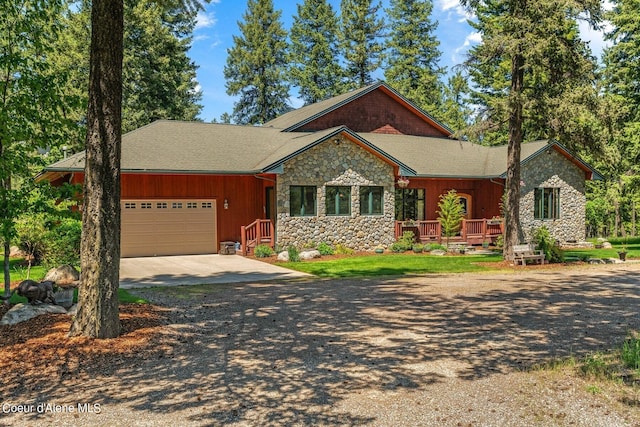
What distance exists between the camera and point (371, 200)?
68.1 feet

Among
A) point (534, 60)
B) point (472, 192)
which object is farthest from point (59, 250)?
point (472, 192)

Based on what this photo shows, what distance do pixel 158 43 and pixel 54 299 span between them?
28.9 meters

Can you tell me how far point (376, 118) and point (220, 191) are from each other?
34.7ft

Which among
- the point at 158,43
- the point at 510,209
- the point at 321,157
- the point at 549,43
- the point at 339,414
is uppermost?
the point at 158,43

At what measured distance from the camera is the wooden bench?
16484 millimetres

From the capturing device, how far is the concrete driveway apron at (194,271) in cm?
1322

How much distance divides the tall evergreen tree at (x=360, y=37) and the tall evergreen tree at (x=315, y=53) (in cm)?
112

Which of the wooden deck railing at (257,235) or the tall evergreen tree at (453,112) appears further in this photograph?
the tall evergreen tree at (453,112)

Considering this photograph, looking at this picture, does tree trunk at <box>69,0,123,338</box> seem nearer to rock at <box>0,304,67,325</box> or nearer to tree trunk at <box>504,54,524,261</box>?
rock at <box>0,304,67,325</box>

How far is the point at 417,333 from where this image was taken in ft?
25.5

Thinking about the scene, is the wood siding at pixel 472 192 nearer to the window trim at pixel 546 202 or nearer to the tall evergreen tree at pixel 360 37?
the window trim at pixel 546 202

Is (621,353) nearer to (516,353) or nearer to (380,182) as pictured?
(516,353)

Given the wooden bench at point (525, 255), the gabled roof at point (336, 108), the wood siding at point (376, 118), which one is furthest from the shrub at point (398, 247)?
the gabled roof at point (336, 108)

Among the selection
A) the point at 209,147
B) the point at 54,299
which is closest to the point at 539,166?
the point at 209,147
